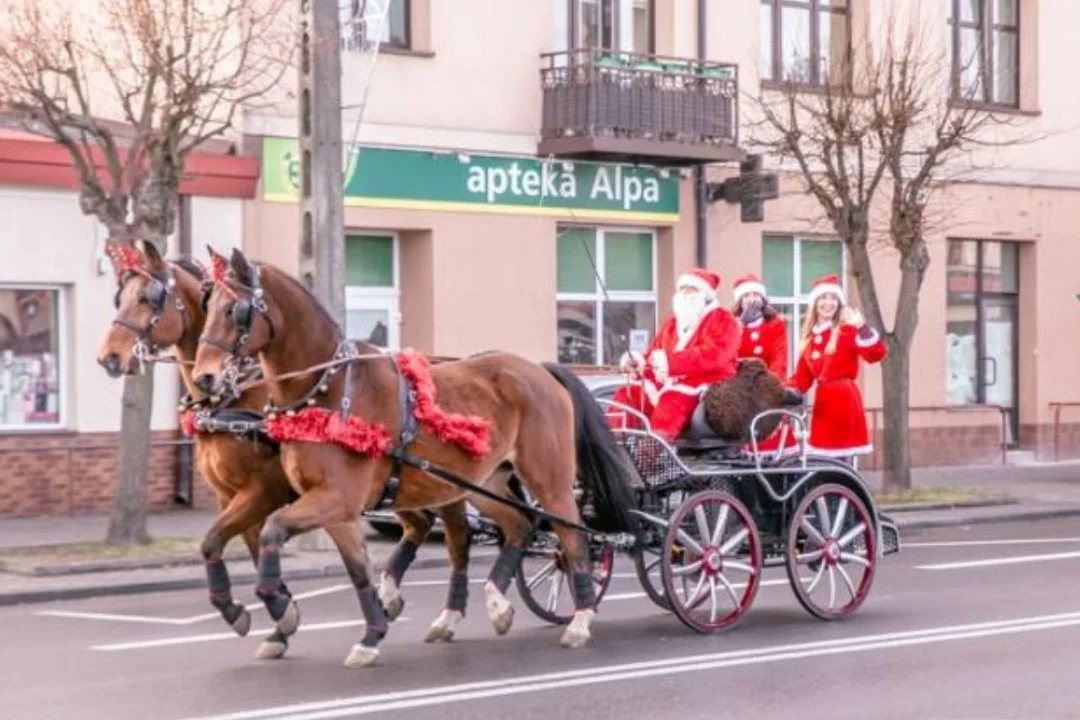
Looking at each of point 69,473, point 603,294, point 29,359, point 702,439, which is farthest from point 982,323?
point 702,439

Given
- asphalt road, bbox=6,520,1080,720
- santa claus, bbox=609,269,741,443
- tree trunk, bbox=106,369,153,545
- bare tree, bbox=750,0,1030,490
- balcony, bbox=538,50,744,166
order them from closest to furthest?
asphalt road, bbox=6,520,1080,720
santa claus, bbox=609,269,741,443
tree trunk, bbox=106,369,153,545
bare tree, bbox=750,0,1030,490
balcony, bbox=538,50,744,166

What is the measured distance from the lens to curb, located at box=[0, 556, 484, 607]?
1561 centimetres

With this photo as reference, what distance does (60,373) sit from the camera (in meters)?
22.0

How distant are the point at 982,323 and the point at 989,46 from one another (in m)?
3.96

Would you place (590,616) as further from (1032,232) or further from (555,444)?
(1032,232)

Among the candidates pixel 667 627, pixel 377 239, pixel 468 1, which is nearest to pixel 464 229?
pixel 377 239

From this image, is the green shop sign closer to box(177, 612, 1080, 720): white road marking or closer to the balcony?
the balcony

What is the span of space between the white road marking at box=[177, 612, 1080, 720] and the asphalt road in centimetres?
2

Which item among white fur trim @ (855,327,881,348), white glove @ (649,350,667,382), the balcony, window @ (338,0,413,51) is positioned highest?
window @ (338,0,413,51)

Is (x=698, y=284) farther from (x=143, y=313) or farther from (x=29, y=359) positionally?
(x=29, y=359)

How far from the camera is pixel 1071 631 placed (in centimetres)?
1216

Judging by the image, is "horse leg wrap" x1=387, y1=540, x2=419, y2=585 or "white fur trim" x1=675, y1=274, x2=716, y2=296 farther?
"white fur trim" x1=675, y1=274, x2=716, y2=296

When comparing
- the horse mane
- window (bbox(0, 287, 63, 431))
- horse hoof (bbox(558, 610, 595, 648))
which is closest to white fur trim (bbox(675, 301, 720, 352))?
horse hoof (bbox(558, 610, 595, 648))

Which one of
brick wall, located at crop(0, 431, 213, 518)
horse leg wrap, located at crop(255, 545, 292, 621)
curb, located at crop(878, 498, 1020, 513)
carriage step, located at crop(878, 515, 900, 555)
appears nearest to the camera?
horse leg wrap, located at crop(255, 545, 292, 621)
